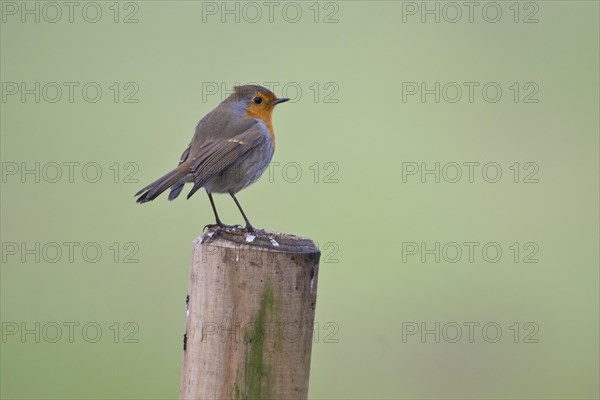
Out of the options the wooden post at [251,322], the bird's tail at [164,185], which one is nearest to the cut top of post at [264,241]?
the wooden post at [251,322]

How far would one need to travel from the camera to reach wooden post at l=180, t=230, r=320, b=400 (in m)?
3.34

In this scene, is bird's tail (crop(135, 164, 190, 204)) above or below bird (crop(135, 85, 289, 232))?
below

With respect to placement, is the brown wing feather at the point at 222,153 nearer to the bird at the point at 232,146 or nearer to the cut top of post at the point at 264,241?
the bird at the point at 232,146

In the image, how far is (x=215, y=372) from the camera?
3369 mm

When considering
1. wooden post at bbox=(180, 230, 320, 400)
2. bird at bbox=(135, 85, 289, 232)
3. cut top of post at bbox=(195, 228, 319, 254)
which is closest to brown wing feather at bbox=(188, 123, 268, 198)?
bird at bbox=(135, 85, 289, 232)

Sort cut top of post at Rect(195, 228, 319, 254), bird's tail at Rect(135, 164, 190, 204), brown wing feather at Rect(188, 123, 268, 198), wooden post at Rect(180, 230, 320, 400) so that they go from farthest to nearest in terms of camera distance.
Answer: brown wing feather at Rect(188, 123, 268, 198) → bird's tail at Rect(135, 164, 190, 204) → cut top of post at Rect(195, 228, 319, 254) → wooden post at Rect(180, 230, 320, 400)

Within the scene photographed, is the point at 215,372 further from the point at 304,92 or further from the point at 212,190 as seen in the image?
the point at 304,92

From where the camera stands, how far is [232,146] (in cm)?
562

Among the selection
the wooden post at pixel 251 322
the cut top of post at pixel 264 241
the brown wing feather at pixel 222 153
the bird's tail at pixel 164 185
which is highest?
the brown wing feather at pixel 222 153

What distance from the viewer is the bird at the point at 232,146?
5.36m

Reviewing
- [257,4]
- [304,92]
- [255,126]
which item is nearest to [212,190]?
[255,126]

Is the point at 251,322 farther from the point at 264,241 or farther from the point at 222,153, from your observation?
the point at 222,153

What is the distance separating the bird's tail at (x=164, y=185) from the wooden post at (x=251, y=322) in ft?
4.20

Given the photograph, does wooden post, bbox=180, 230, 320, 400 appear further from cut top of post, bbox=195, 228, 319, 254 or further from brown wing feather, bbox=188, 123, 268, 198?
brown wing feather, bbox=188, 123, 268, 198
